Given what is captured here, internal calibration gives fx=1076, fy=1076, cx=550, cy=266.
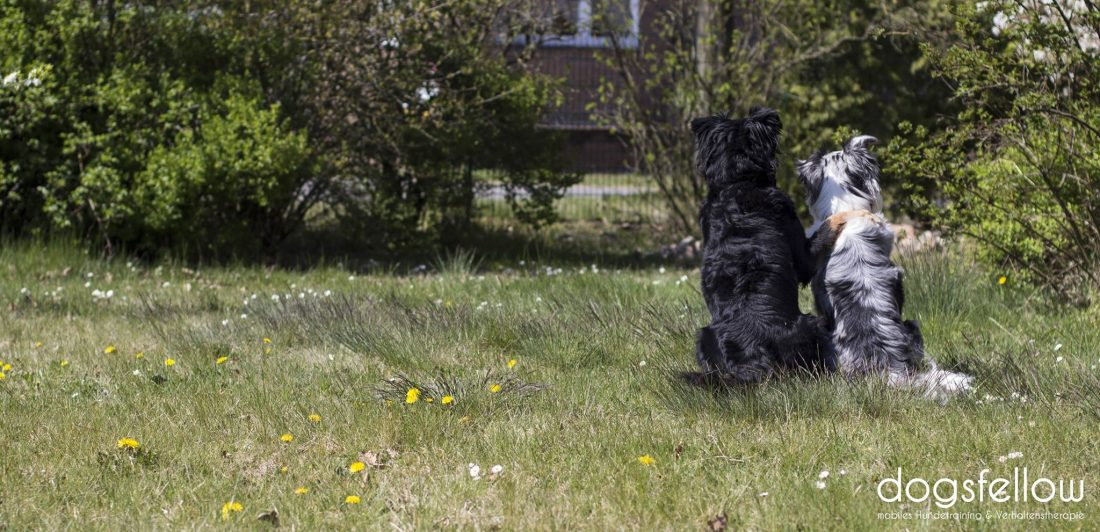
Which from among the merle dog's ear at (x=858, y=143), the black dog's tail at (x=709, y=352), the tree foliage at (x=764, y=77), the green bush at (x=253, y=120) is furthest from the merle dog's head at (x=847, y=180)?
the tree foliage at (x=764, y=77)

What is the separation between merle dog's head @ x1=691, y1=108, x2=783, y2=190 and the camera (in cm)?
499

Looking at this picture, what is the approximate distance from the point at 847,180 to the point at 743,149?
0.53 metres

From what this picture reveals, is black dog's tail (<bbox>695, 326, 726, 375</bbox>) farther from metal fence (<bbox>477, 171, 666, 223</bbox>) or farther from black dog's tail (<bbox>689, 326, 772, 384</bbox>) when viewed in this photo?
metal fence (<bbox>477, 171, 666, 223</bbox>)

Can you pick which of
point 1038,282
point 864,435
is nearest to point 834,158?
point 864,435

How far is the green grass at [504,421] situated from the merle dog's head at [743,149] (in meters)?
0.97

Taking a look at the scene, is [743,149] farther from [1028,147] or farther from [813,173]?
[1028,147]

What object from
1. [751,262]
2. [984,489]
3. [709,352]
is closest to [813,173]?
[751,262]

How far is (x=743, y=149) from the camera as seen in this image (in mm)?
4996

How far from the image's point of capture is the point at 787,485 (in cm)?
384

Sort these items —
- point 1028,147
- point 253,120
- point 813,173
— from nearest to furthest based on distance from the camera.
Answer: point 813,173
point 1028,147
point 253,120

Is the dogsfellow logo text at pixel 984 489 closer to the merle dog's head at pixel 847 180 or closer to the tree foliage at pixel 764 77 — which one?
the merle dog's head at pixel 847 180

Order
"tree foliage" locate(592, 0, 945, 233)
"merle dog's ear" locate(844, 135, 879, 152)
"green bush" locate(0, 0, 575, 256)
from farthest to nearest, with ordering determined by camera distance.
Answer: "tree foliage" locate(592, 0, 945, 233) < "green bush" locate(0, 0, 575, 256) < "merle dog's ear" locate(844, 135, 879, 152)

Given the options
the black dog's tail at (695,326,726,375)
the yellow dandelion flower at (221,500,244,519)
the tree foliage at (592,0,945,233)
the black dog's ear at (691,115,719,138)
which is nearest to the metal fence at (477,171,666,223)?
the tree foliage at (592,0,945,233)

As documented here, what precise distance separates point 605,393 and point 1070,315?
10.5 ft
